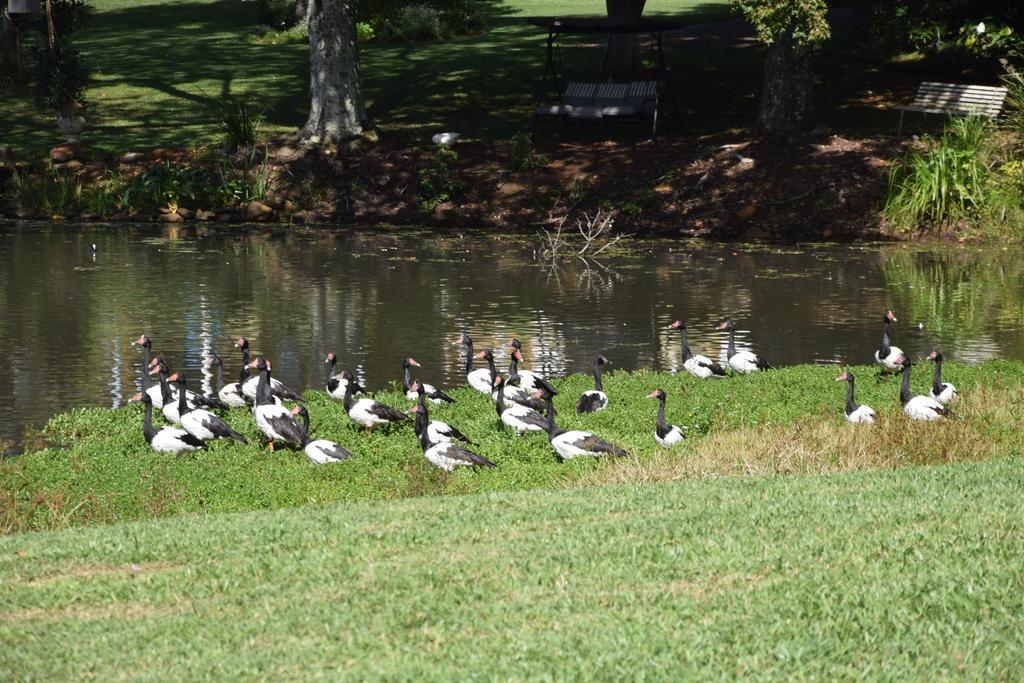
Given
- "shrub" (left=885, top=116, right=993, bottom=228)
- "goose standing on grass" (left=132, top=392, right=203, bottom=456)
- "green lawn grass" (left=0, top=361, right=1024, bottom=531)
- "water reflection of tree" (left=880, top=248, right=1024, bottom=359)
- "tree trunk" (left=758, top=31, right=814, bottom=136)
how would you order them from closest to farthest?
"green lawn grass" (left=0, top=361, right=1024, bottom=531), "goose standing on grass" (left=132, top=392, right=203, bottom=456), "water reflection of tree" (left=880, top=248, right=1024, bottom=359), "shrub" (left=885, top=116, right=993, bottom=228), "tree trunk" (left=758, top=31, right=814, bottom=136)

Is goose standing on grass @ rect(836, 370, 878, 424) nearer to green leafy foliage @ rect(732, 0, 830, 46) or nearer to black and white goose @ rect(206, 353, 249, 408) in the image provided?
black and white goose @ rect(206, 353, 249, 408)

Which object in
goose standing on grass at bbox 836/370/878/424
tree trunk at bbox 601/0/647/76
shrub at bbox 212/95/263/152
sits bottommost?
goose standing on grass at bbox 836/370/878/424

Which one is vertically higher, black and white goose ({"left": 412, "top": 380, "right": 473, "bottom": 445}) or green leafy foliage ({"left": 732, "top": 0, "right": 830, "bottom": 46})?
green leafy foliage ({"left": 732, "top": 0, "right": 830, "bottom": 46})

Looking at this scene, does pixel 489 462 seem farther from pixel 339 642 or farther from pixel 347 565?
pixel 339 642

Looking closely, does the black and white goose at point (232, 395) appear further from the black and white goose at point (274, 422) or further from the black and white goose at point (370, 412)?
the black and white goose at point (370, 412)

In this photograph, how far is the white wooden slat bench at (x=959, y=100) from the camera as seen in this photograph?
28.5m

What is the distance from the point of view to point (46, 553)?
855cm

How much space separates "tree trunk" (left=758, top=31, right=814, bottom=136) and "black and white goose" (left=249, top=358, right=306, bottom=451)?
18780mm

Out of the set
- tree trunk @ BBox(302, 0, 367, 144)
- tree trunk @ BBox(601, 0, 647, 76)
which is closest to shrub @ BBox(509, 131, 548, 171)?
tree trunk @ BBox(302, 0, 367, 144)

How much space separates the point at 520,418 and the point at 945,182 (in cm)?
1577

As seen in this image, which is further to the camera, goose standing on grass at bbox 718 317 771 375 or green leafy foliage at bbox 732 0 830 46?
green leafy foliage at bbox 732 0 830 46

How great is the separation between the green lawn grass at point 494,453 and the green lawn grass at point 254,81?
19468 mm

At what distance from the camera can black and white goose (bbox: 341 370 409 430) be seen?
13.7m

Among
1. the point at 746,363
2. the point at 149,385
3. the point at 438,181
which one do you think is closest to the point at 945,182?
the point at 438,181
